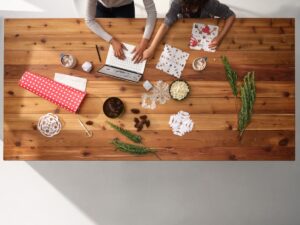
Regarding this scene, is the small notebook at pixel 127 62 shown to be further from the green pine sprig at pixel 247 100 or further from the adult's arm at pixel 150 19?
the green pine sprig at pixel 247 100

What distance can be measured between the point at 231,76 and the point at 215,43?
0.77 feet

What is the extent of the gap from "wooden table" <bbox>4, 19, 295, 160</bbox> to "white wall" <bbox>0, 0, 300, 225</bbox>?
83 centimetres

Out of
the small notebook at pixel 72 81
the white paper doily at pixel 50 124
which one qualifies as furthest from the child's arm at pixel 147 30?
the white paper doily at pixel 50 124

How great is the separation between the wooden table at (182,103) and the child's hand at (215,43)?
37 mm

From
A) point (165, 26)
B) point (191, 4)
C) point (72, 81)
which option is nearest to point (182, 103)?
point (165, 26)

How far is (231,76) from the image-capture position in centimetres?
224

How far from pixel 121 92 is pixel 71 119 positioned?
364 millimetres

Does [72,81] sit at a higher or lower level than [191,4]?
lower

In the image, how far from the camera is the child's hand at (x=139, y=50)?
2264mm

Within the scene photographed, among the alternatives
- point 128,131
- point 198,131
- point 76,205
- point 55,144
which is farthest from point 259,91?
point 76,205

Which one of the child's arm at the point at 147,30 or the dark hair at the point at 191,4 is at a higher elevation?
the dark hair at the point at 191,4

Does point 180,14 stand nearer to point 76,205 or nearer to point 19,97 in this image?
point 19,97

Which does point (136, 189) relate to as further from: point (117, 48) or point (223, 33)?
point (223, 33)

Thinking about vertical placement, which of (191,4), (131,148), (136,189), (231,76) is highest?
(191,4)
